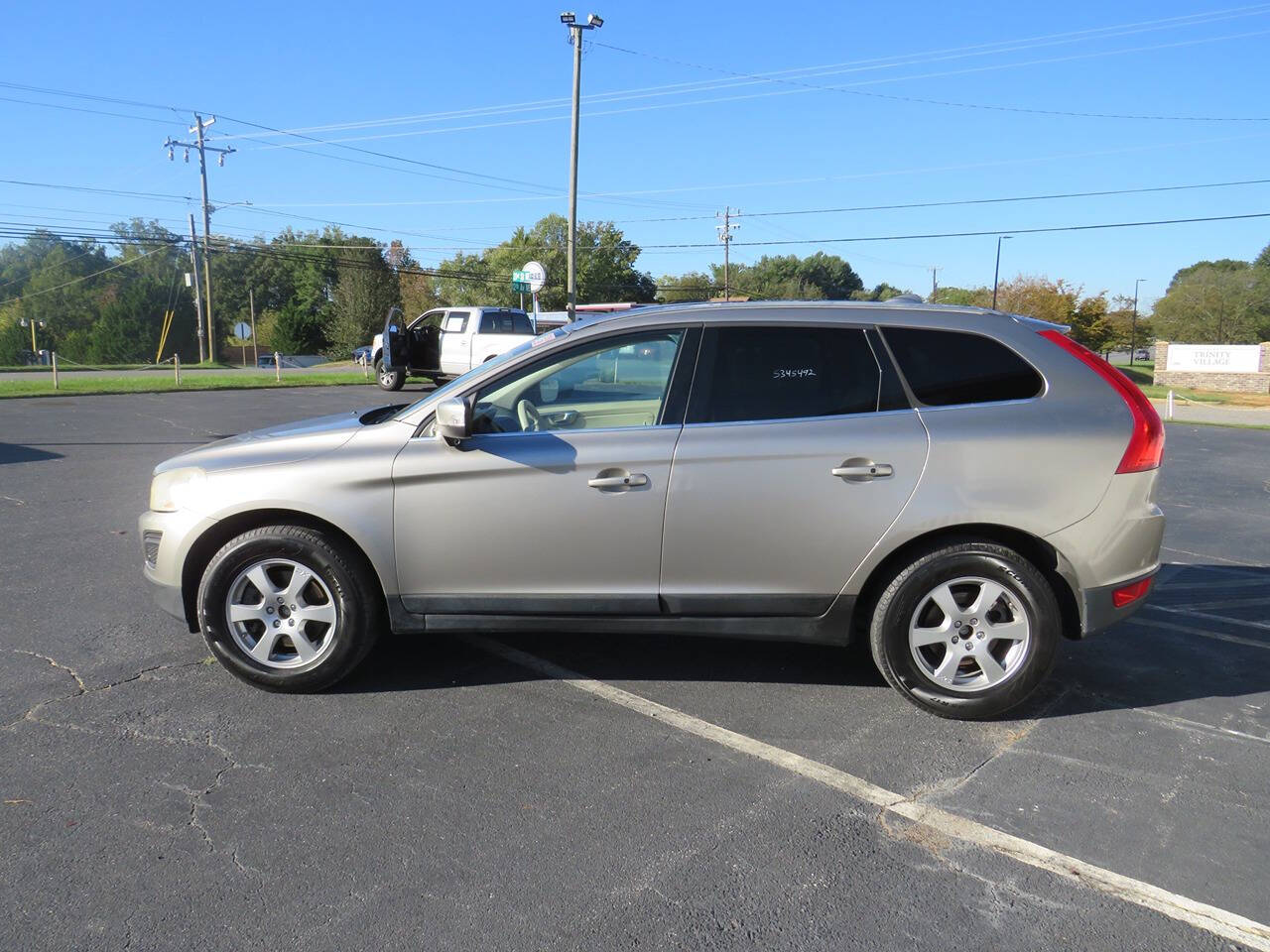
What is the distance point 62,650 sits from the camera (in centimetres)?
474

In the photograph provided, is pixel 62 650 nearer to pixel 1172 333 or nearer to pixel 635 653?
pixel 635 653

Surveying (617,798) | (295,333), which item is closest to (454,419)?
(617,798)

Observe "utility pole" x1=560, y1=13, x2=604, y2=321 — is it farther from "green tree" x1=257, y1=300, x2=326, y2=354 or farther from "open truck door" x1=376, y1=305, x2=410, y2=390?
"green tree" x1=257, y1=300, x2=326, y2=354

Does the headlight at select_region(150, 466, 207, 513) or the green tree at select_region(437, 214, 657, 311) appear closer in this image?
the headlight at select_region(150, 466, 207, 513)

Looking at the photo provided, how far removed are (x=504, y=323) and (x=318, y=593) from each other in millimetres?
20763

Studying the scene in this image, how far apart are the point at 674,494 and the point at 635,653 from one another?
1.24 meters

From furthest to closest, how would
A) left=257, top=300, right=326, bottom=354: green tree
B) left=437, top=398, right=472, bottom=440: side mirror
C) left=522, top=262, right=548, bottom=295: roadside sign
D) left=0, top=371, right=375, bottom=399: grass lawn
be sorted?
left=257, top=300, right=326, bottom=354: green tree, left=522, top=262, right=548, bottom=295: roadside sign, left=0, top=371, right=375, bottom=399: grass lawn, left=437, top=398, right=472, bottom=440: side mirror

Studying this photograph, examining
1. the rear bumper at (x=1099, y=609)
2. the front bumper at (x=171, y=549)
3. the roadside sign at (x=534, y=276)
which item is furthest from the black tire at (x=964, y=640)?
the roadside sign at (x=534, y=276)

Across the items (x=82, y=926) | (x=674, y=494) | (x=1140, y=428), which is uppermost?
(x=1140, y=428)

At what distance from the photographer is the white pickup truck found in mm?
23500

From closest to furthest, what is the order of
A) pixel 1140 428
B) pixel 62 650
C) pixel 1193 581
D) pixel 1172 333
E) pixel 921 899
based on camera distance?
1. pixel 921 899
2. pixel 1140 428
3. pixel 62 650
4. pixel 1193 581
5. pixel 1172 333

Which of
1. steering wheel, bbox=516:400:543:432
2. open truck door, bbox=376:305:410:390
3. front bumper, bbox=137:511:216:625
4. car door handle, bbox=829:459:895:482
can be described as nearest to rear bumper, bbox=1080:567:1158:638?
car door handle, bbox=829:459:895:482

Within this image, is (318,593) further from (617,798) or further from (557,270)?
(557,270)

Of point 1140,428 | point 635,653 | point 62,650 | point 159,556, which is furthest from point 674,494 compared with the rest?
point 62,650
